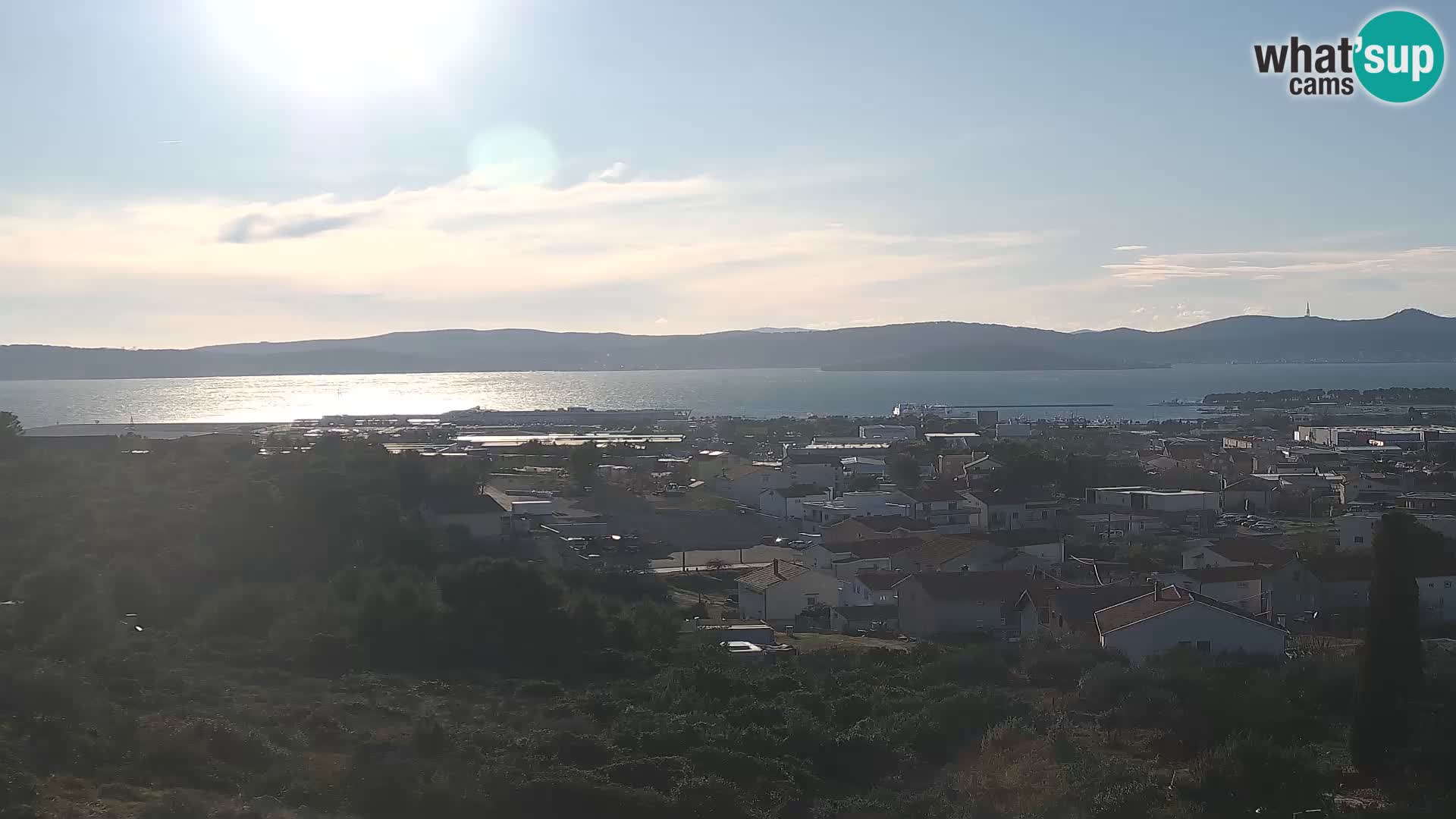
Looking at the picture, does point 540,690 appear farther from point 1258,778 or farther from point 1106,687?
point 1258,778

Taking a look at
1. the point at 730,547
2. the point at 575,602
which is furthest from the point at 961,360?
the point at 575,602

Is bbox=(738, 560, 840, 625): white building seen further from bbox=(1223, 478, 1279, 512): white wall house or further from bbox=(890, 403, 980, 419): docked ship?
bbox=(890, 403, 980, 419): docked ship

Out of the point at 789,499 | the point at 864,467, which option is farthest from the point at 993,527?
the point at 864,467

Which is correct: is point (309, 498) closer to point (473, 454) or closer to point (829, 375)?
point (473, 454)

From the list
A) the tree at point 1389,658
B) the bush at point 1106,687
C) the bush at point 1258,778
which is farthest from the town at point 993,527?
the bush at point 1258,778

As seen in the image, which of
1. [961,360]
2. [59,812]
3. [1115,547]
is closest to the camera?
[59,812]

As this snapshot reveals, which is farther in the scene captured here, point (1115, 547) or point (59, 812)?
point (1115, 547)

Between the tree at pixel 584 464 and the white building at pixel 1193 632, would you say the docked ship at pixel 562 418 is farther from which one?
the white building at pixel 1193 632
